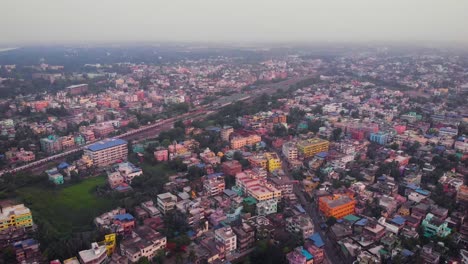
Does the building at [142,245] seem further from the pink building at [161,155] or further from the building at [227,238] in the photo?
the pink building at [161,155]

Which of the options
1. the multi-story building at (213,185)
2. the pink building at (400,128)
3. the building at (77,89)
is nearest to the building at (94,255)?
the multi-story building at (213,185)

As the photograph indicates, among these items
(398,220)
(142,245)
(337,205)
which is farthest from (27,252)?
(398,220)

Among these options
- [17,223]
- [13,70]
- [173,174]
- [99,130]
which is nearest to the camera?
[17,223]

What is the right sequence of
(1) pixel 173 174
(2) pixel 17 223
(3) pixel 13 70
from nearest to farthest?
1. (2) pixel 17 223
2. (1) pixel 173 174
3. (3) pixel 13 70

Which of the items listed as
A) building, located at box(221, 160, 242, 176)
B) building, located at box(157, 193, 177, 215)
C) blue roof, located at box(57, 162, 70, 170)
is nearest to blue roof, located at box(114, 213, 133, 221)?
building, located at box(157, 193, 177, 215)

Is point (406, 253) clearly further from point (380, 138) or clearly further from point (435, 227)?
point (380, 138)

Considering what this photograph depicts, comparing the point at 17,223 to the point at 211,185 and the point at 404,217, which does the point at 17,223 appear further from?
the point at 404,217

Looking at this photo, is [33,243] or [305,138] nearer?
[33,243]

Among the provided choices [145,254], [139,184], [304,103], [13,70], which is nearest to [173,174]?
[139,184]
